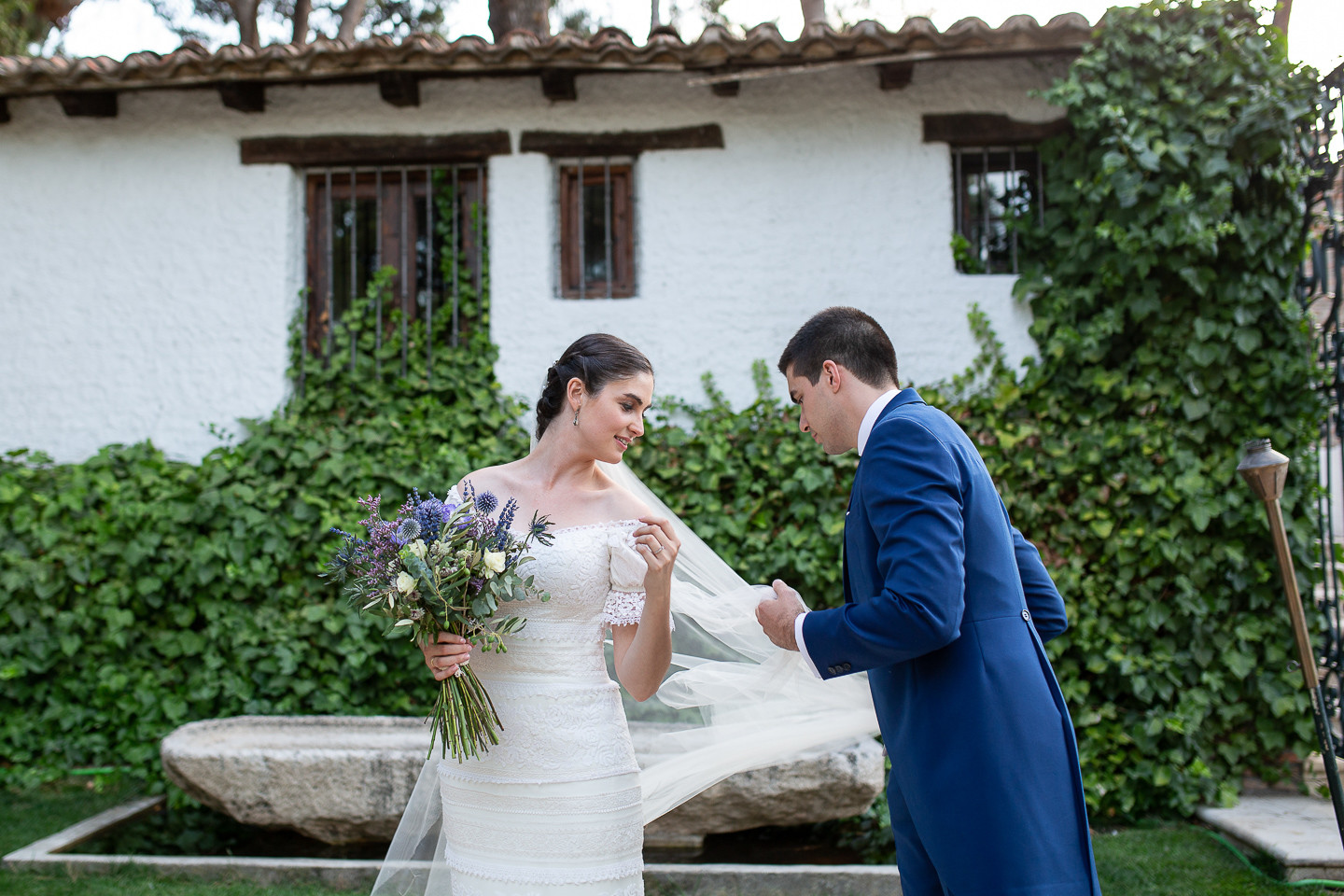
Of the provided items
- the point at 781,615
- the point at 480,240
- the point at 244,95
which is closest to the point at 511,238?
the point at 480,240

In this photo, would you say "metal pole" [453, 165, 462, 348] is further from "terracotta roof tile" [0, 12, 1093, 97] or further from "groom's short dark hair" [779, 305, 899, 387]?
"groom's short dark hair" [779, 305, 899, 387]

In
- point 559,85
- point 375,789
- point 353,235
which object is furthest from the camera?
point 353,235

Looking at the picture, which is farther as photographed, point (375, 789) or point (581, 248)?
point (581, 248)

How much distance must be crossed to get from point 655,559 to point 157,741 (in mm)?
4477

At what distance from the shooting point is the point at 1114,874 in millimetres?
4297

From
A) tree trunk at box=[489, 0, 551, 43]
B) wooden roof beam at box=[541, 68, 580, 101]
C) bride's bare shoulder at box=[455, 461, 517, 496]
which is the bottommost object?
bride's bare shoulder at box=[455, 461, 517, 496]

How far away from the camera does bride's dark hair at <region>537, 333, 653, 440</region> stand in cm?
278

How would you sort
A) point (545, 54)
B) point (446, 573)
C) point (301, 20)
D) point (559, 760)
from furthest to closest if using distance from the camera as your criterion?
point (301, 20)
point (545, 54)
point (559, 760)
point (446, 573)

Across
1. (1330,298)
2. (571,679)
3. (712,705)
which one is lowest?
(712,705)

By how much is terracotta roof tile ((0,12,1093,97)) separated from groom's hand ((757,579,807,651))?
411 centimetres

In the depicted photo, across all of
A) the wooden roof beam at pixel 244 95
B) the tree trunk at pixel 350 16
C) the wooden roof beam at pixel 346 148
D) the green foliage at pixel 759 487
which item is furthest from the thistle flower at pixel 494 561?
the tree trunk at pixel 350 16

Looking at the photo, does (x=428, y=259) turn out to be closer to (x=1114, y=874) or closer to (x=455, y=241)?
(x=455, y=241)

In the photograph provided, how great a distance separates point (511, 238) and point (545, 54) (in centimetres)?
114

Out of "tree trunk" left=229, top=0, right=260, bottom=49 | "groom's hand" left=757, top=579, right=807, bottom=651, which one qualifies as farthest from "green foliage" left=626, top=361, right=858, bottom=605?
"tree trunk" left=229, top=0, right=260, bottom=49
